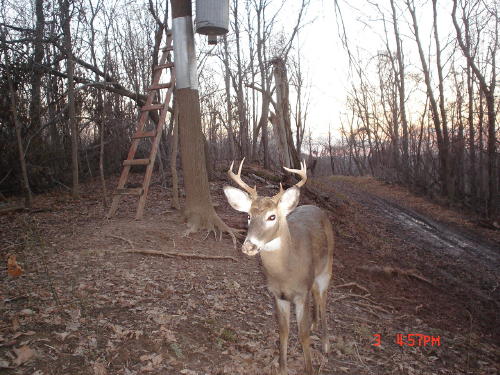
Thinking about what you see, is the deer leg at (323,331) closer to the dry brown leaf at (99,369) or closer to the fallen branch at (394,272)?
the dry brown leaf at (99,369)

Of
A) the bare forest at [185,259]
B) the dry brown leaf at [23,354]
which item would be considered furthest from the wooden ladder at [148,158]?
the dry brown leaf at [23,354]

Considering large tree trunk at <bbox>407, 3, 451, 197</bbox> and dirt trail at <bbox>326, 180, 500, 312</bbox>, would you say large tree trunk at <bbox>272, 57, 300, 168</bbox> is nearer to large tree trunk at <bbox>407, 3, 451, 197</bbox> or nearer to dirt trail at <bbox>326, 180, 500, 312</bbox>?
dirt trail at <bbox>326, 180, 500, 312</bbox>

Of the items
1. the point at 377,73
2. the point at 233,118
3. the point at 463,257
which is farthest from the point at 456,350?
the point at 377,73

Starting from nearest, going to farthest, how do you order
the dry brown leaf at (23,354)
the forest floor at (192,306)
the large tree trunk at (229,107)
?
the dry brown leaf at (23,354) < the forest floor at (192,306) < the large tree trunk at (229,107)

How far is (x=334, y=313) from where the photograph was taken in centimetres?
584

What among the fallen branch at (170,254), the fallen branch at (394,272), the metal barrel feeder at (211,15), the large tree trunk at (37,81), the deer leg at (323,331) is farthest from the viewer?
the large tree trunk at (37,81)

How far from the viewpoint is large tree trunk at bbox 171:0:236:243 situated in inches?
277

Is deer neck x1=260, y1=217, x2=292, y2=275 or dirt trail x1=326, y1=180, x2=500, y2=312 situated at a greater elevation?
deer neck x1=260, y1=217, x2=292, y2=275

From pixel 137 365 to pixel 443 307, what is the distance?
584 cm

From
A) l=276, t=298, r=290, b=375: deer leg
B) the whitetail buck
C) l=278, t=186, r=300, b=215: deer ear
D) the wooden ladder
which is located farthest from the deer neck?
the wooden ladder

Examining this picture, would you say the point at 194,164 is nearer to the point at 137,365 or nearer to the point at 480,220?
the point at 137,365

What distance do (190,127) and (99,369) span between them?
4.77 m
